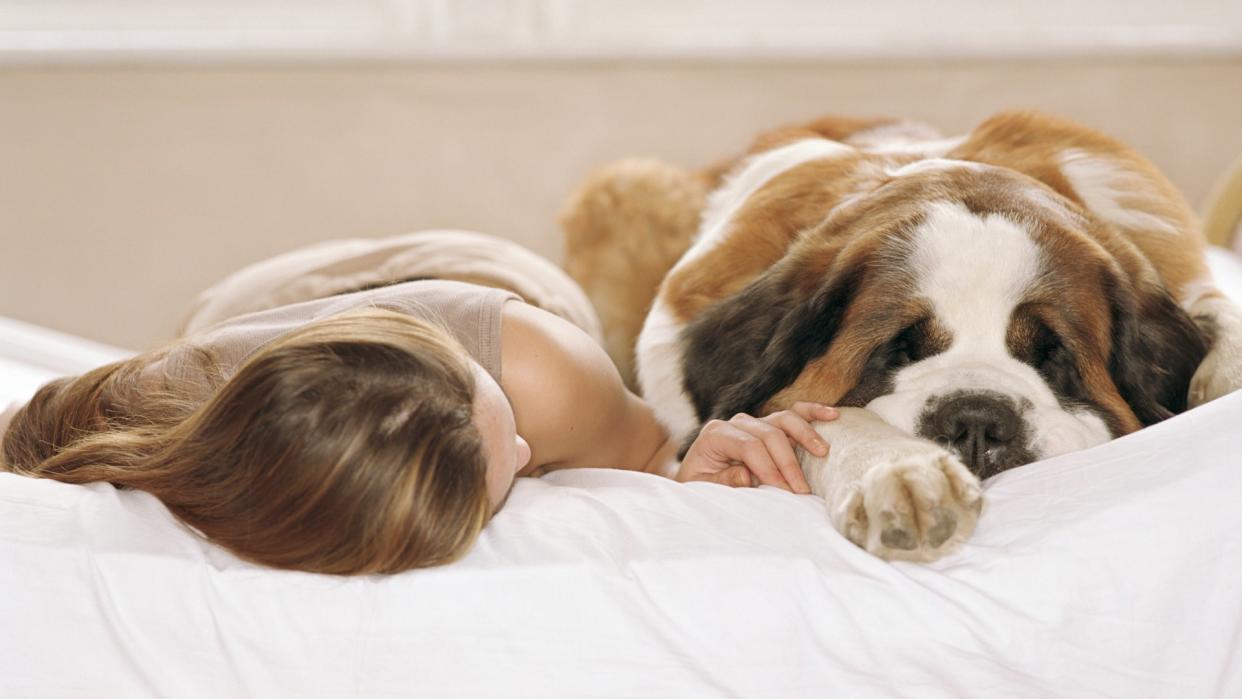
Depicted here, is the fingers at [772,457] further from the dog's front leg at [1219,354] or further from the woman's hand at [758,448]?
the dog's front leg at [1219,354]

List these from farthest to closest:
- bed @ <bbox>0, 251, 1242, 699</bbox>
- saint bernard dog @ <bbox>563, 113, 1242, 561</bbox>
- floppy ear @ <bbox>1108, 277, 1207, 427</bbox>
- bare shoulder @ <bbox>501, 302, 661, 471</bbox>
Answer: bare shoulder @ <bbox>501, 302, 661, 471</bbox> → floppy ear @ <bbox>1108, 277, 1207, 427</bbox> → saint bernard dog @ <bbox>563, 113, 1242, 561</bbox> → bed @ <bbox>0, 251, 1242, 699</bbox>

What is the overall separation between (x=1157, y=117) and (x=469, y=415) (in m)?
2.55

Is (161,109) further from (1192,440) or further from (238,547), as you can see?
(1192,440)

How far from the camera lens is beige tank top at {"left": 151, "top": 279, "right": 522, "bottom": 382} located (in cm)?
135

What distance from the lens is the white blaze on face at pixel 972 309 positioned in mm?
1263

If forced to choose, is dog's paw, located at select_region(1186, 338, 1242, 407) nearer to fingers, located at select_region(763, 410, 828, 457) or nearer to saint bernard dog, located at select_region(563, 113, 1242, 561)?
saint bernard dog, located at select_region(563, 113, 1242, 561)

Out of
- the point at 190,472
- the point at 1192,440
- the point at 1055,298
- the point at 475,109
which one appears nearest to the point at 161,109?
the point at 475,109

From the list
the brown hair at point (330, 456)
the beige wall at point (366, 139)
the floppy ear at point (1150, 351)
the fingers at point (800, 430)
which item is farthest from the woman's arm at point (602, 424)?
the beige wall at point (366, 139)

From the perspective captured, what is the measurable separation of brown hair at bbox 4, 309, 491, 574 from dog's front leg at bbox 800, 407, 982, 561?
1.18ft

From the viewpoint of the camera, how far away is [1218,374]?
134 centimetres

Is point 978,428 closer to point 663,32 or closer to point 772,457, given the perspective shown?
point 772,457

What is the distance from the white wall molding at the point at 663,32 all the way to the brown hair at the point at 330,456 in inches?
78.1

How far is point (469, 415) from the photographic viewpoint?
1.18 meters

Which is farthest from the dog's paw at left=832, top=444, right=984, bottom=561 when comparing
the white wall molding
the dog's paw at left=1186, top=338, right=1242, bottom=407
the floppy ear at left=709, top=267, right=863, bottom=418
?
the white wall molding
